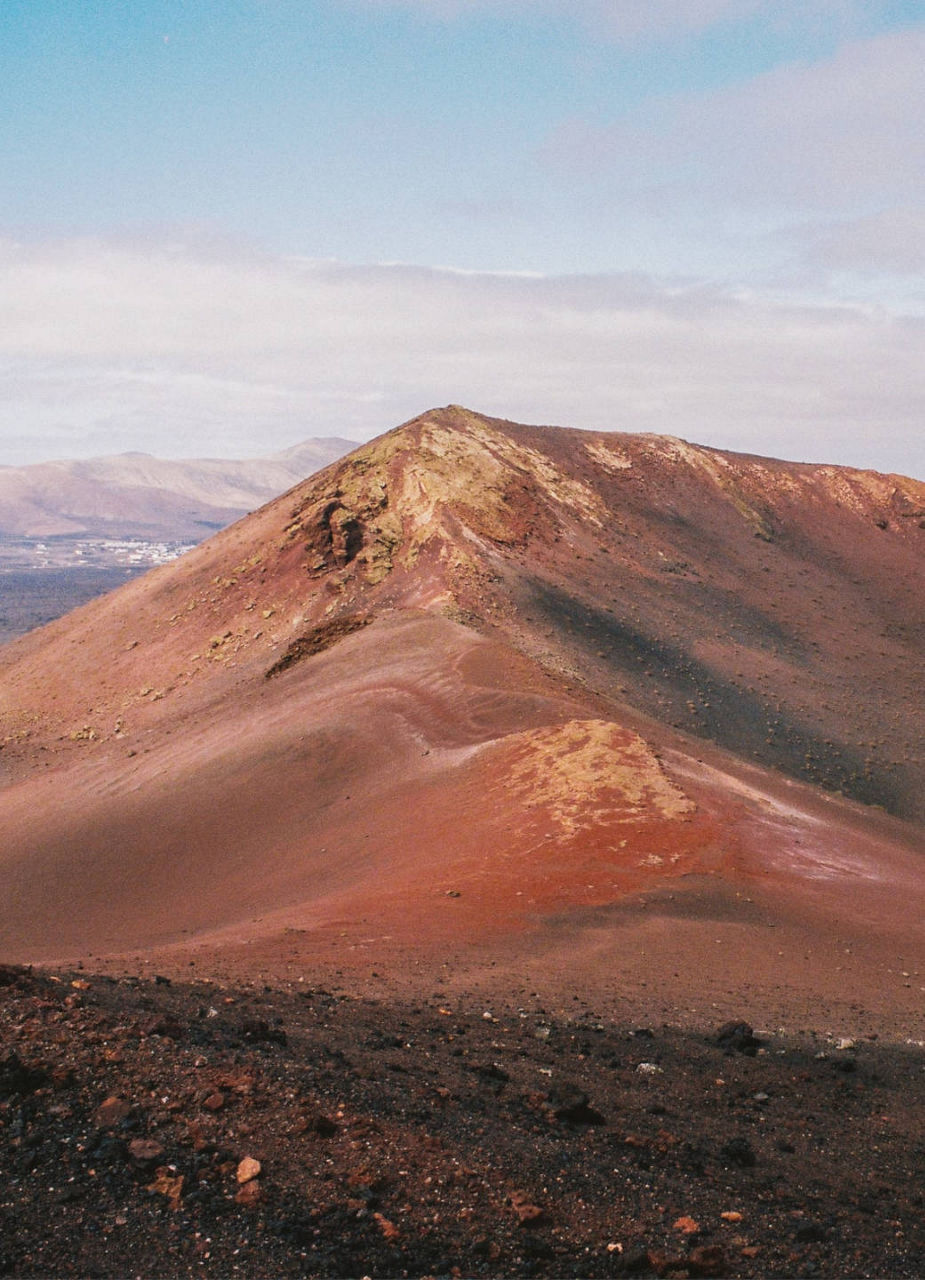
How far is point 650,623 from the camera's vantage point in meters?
42.2

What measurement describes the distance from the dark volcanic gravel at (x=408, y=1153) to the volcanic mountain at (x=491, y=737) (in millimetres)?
3802

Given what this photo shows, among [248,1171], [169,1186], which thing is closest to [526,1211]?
[248,1171]

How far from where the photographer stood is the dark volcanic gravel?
5727mm

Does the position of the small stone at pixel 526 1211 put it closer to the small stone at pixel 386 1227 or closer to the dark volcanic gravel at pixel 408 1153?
the dark volcanic gravel at pixel 408 1153

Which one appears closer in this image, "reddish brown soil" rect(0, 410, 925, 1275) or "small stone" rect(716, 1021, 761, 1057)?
"small stone" rect(716, 1021, 761, 1057)

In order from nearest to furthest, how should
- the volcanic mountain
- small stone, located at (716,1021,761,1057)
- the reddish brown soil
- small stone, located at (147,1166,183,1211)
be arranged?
small stone, located at (147,1166,183,1211) → small stone, located at (716,1021,761,1057) → the reddish brown soil → the volcanic mountain

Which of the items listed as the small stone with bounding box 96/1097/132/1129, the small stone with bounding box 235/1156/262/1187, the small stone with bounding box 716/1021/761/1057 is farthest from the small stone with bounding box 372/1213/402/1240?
the small stone with bounding box 716/1021/761/1057

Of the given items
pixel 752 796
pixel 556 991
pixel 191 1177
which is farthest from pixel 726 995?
pixel 752 796

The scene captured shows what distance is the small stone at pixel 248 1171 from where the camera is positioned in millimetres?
6123

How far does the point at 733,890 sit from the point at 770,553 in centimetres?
4533

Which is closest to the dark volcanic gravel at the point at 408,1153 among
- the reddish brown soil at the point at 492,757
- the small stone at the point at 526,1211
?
the small stone at the point at 526,1211

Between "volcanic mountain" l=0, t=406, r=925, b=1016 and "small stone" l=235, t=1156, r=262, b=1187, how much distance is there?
658cm

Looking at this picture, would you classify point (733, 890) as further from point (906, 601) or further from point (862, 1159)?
point (906, 601)

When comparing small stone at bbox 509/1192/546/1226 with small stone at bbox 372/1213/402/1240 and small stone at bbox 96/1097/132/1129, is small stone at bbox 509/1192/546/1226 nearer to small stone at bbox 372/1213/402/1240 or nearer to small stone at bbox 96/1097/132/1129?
small stone at bbox 372/1213/402/1240
